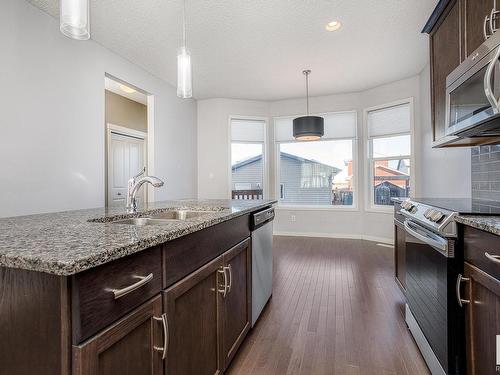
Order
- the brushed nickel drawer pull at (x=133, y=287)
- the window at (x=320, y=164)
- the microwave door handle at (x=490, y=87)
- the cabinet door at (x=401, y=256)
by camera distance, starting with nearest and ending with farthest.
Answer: the brushed nickel drawer pull at (x=133, y=287) < the microwave door handle at (x=490, y=87) < the cabinet door at (x=401, y=256) < the window at (x=320, y=164)

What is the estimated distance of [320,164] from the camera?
18.0 feet

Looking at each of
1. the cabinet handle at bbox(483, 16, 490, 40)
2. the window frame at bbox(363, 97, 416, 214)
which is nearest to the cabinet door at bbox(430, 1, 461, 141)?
the cabinet handle at bbox(483, 16, 490, 40)

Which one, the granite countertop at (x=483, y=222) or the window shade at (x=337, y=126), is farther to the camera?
the window shade at (x=337, y=126)

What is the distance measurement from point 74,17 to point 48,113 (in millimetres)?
1833

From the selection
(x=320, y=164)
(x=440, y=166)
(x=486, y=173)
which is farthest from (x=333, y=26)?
(x=320, y=164)

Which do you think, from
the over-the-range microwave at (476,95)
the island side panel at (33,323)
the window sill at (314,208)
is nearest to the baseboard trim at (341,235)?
the window sill at (314,208)

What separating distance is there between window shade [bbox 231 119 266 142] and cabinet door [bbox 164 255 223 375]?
4.43m

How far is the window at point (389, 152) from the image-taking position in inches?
179

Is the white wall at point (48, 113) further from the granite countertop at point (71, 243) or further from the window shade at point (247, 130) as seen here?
the window shade at point (247, 130)

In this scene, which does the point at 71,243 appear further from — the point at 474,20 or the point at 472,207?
the point at 474,20

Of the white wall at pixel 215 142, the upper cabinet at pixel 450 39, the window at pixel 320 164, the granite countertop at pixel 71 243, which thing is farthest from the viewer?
the white wall at pixel 215 142

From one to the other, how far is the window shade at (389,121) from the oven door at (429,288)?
3246mm

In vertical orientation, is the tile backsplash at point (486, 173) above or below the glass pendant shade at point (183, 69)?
below

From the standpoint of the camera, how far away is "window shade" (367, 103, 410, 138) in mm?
4516
